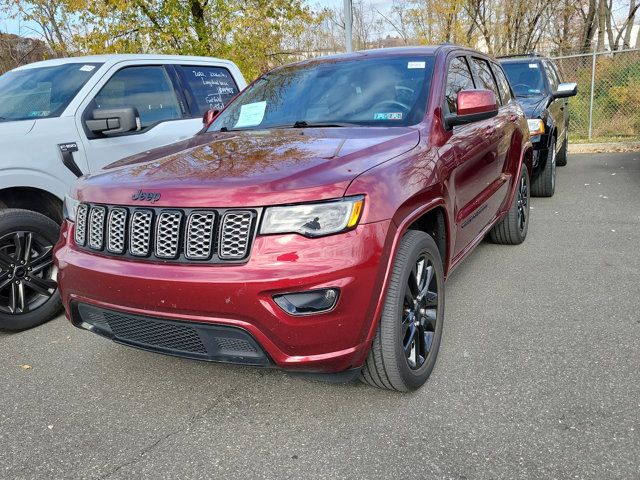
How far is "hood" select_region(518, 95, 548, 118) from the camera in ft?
22.0

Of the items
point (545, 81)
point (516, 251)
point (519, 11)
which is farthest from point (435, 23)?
point (516, 251)

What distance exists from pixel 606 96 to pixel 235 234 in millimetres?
12976

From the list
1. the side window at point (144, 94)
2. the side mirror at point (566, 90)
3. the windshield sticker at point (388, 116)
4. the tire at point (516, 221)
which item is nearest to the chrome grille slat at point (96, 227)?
the windshield sticker at point (388, 116)

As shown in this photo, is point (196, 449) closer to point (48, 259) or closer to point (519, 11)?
point (48, 259)

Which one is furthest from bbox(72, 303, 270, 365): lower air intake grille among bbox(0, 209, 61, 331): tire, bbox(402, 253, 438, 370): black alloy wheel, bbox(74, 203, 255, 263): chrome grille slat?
bbox(0, 209, 61, 331): tire

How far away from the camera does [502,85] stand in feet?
16.9

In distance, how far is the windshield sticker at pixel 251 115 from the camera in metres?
3.75

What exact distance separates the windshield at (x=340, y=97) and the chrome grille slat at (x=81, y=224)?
1.30 metres

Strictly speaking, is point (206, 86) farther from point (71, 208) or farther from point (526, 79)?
point (526, 79)

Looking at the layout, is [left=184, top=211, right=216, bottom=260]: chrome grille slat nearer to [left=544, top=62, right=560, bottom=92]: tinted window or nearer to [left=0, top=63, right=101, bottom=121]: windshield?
[left=0, top=63, right=101, bottom=121]: windshield

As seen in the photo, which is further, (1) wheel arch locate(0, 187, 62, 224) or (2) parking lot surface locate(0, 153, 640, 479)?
(1) wheel arch locate(0, 187, 62, 224)

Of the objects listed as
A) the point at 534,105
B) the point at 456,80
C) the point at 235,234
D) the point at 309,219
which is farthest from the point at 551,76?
the point at 235,234

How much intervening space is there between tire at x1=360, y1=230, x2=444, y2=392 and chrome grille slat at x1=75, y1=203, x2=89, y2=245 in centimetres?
153

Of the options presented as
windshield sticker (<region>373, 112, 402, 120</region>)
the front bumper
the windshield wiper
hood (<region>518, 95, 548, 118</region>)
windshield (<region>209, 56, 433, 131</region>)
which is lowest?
the front bumper
